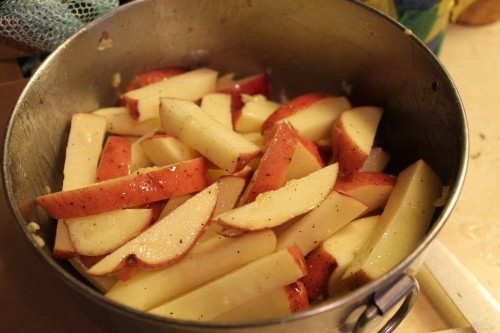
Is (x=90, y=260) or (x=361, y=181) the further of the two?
(x=361, y=181)

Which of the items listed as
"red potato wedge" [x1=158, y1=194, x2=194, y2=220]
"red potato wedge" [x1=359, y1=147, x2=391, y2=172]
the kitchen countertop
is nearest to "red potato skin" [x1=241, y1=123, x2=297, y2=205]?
"red potato wedge" [x1=158, y1=194, x2=194, y2=220]

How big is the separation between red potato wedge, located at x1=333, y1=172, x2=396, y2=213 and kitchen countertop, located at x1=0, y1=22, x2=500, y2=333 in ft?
0.71

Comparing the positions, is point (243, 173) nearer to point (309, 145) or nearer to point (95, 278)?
point (309, 145)

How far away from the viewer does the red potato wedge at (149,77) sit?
1.22 metres

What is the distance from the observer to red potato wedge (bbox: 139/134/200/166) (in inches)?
40.4

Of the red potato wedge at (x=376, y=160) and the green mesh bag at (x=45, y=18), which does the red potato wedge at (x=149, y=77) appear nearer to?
the green mesh bag at (x=45, y=18)

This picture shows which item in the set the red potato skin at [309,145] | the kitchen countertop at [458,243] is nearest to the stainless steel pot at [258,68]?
the kitchen countertop at [458,243]

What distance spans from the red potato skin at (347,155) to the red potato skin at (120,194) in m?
0.30

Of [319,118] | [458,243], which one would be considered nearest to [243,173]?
[319,118]

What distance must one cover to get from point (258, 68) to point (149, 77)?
28cm

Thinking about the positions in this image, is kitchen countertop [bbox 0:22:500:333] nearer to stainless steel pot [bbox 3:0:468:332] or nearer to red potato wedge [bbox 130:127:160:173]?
stainless steel pot [bbox 3:0:468:332]

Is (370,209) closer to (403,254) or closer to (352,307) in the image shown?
(403,254)

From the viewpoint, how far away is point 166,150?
1024 mm

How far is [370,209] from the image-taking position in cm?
102
